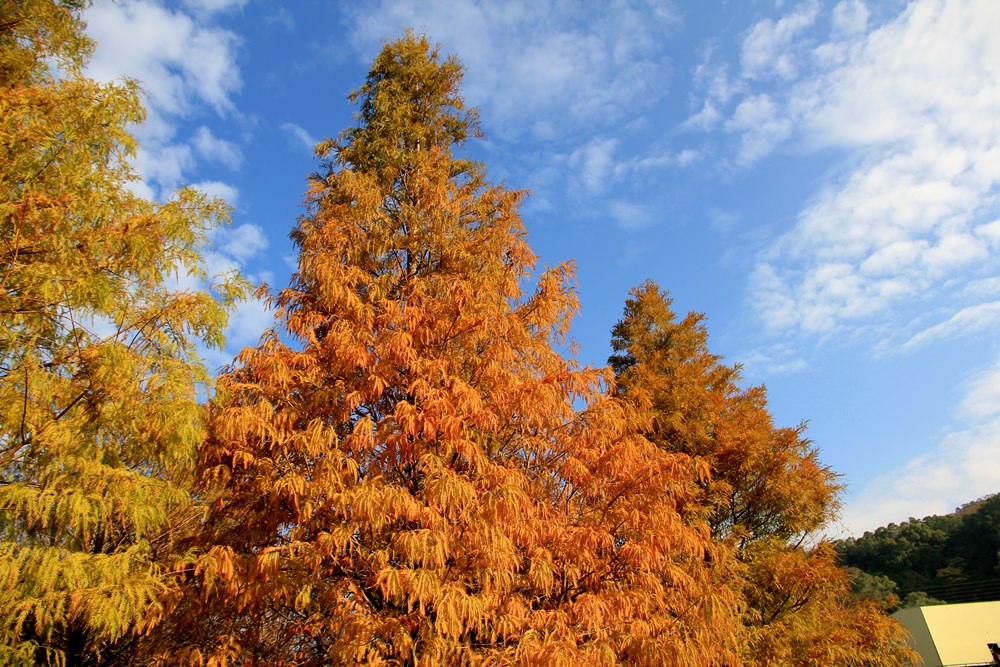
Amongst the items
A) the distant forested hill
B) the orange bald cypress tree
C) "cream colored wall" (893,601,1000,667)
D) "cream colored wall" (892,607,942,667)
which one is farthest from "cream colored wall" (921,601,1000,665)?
the orange bald cypress tree

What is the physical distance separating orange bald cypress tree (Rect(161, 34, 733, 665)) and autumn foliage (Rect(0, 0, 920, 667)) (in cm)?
3

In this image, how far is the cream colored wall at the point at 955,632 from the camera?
26.3m

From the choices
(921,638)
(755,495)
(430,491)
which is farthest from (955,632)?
(430,491)

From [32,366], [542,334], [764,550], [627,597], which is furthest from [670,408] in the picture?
[32,366]

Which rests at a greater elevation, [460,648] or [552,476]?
[552,476]

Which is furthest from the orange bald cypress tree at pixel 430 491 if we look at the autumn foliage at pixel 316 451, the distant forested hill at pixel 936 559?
the distant forested hill at pixel 936 559

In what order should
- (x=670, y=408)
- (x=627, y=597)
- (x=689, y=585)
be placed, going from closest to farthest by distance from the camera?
(x=627, y=597) < (x=689, y=585) < (x=670, y=408)

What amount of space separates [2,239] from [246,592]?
3.16m

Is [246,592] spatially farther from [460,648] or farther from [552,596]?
[552,596]

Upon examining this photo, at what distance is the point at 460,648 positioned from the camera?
4.24 m

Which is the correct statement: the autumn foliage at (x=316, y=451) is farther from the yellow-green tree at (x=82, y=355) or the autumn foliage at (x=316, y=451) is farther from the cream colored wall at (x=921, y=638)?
the cream colored wall at (x=921, y=638)

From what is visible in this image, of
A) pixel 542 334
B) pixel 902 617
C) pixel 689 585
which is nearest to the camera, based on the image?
pixel 689 585

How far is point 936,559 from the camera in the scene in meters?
51.6

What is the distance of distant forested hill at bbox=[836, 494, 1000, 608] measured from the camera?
45.2 metres
